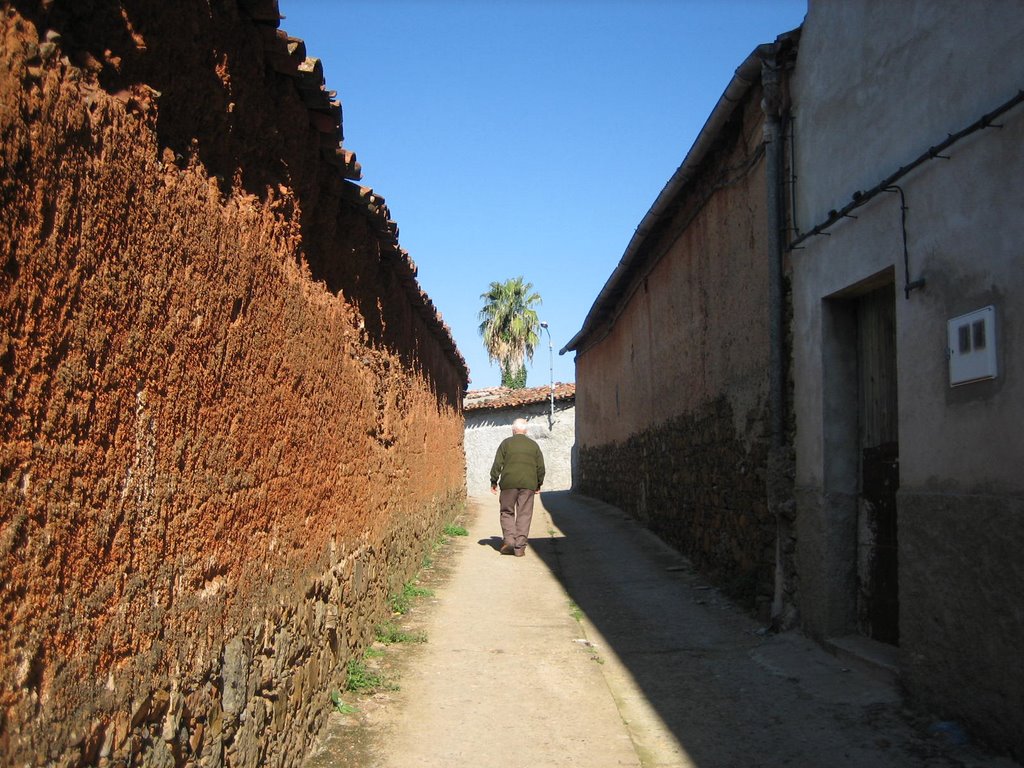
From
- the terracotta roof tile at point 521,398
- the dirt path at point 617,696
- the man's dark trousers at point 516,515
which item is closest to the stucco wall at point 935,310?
the dirt path at point 617,696

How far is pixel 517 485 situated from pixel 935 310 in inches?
267

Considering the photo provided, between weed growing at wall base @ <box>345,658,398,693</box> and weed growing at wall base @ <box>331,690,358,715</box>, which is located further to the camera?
weed growing at wall base @ <box>345,658,398,693</box>

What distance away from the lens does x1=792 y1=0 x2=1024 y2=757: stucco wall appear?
154 inches

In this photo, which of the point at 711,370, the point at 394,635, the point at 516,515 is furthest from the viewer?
the point at 516,515

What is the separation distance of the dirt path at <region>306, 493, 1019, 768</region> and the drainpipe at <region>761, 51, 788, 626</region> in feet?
2.53

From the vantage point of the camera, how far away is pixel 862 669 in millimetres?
5312

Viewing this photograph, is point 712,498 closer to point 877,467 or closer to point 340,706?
point 877,467

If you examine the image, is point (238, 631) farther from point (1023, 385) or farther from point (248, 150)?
point (1023, 385)

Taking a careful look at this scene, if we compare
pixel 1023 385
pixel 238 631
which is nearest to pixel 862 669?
pixel 1023 385

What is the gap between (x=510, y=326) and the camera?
3888 centimetres

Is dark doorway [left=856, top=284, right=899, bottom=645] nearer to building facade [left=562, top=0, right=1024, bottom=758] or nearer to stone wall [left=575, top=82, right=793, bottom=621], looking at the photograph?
building facade [left=562, top=0, right=1024, bottom=758]

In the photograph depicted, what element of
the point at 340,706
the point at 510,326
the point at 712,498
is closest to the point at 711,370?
A: the point at 712,498

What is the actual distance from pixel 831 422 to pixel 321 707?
3600 mm

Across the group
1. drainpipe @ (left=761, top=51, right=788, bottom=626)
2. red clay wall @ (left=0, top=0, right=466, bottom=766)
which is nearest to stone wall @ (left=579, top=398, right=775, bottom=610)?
drainpipe @ (left=761, top=51, right=788, bottom=626)
